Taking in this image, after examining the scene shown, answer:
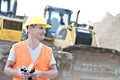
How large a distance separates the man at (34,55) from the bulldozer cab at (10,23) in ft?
29.2

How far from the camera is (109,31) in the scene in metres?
30.1

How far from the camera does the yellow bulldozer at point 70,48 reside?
8.93 meters

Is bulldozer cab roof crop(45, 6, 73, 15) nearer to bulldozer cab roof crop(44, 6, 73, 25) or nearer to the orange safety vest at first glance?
bulldozer cab roof crop(44, 6, 73, 25)

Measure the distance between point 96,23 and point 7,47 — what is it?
26120 mm

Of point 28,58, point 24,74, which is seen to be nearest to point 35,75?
point 24,74

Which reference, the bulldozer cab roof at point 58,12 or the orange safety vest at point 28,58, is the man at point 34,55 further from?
the bulldozer cab roof at point 58,12

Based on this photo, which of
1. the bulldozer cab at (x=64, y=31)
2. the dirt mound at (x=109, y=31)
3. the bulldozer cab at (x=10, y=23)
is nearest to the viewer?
the bulldozer cab at (x=10, y=23)

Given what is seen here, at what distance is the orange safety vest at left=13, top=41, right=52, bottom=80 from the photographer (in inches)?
126

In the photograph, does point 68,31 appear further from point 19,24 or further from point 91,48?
point 91,48

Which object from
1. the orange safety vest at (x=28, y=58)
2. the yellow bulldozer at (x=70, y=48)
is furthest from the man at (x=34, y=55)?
the yellow bulldozer at (x=70, y=48)

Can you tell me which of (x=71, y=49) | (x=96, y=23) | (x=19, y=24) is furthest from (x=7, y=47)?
(x=96, y=23)

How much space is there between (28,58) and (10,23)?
9354mm

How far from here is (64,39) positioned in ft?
43.1

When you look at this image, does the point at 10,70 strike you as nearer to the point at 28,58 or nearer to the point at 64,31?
the point at 28,58
